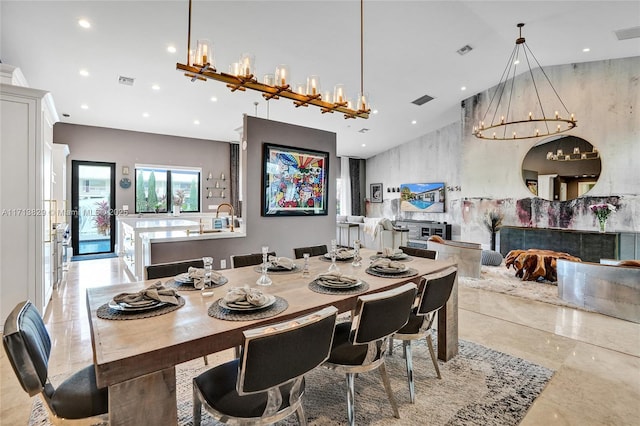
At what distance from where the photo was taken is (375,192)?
38.1 feet

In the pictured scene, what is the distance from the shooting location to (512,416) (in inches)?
75.2

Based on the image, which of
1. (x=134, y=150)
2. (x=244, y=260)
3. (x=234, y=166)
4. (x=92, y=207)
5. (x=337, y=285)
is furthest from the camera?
(x=234, y=166)

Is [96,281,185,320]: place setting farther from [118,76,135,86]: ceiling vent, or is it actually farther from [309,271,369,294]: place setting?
[118,76,135,86]: ceiling vent

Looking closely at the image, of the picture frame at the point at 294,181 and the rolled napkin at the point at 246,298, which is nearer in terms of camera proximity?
the rolled napkin at the point at 246,298

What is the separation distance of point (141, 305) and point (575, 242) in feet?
23.8

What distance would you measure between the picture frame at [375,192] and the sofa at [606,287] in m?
7.52

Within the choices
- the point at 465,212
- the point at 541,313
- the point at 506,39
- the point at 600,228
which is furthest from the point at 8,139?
the point at 600,228

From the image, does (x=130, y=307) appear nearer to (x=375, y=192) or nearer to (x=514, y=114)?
(x=514, y=114)

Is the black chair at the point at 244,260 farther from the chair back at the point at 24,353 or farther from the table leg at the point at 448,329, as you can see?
the table leg at the point at 448,329

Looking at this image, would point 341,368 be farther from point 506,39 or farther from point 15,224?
point 506,39

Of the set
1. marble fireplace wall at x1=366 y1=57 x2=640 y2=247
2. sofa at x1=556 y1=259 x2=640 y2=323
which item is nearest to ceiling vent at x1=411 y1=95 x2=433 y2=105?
marble fireplace wall at x1=366 y1=57 x2=640 y2=247

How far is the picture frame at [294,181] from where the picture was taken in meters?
4.45

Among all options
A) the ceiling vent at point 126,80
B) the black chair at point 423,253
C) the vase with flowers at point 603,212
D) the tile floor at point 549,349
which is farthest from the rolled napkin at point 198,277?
the vase with flowers at point 603,212

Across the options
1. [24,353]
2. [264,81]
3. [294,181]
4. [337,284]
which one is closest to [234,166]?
[294,181]
